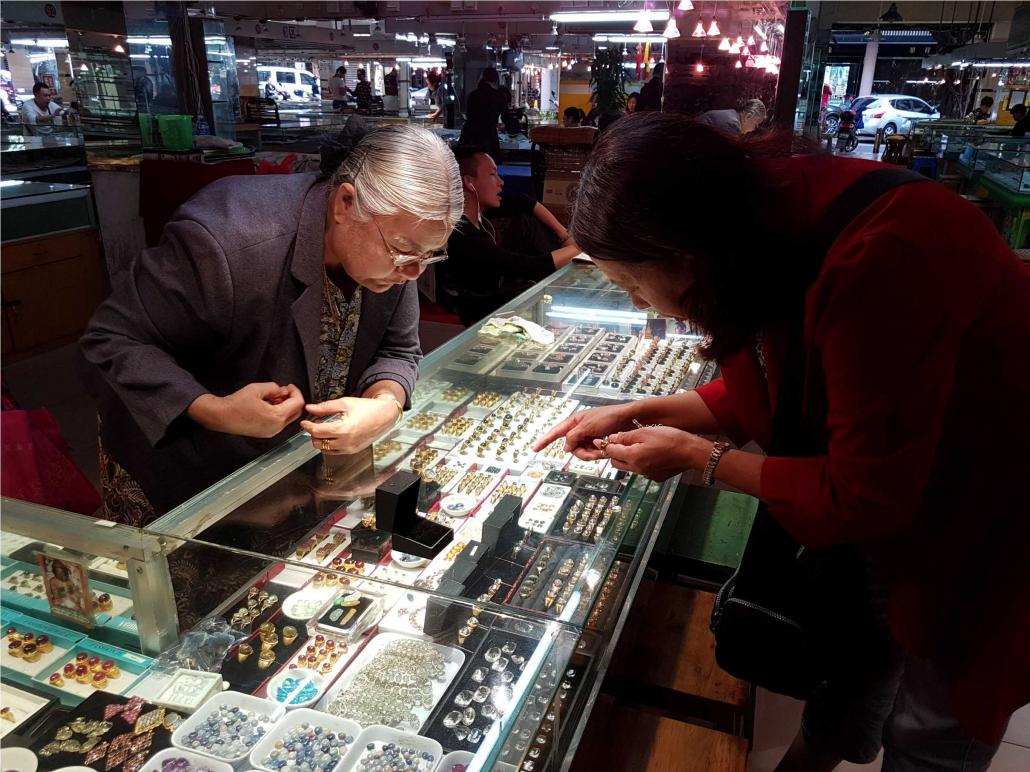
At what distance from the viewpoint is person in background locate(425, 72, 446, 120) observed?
1149cm

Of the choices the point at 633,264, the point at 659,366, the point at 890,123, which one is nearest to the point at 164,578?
the point at 633,264

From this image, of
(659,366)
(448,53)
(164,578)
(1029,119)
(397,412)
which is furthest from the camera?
(448,53)

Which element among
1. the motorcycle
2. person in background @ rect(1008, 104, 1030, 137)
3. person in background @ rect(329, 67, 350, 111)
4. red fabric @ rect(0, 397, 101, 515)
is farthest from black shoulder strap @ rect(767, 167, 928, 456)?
the motorcycle

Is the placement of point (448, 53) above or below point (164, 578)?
above

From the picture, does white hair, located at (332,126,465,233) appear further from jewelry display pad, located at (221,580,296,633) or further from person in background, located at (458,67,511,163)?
person in background, located at (458,67,511,163)

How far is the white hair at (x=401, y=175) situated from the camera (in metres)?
1.63

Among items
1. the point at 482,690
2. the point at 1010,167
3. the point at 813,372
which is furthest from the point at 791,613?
the point at 1010,167

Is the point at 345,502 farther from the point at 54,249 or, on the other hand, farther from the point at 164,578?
the point at 54,249

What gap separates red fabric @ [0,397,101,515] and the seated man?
2117 mm

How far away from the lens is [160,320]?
1.59 meters

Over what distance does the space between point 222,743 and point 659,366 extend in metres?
1.98

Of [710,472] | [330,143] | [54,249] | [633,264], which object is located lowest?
[54,249]

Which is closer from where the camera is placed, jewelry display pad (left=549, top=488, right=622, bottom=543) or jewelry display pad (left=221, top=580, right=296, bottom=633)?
jewelry display pad (left=221, top=580, right=296, bottom=633)

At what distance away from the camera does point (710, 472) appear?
140cm
